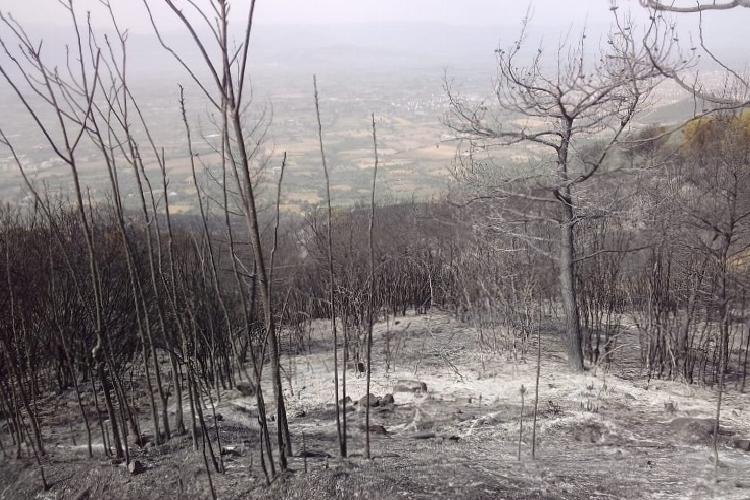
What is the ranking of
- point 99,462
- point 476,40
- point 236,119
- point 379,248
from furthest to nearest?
point 476,40 → point 379,248 → point 99,462 → point 236,119

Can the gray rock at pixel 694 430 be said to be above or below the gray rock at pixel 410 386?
above

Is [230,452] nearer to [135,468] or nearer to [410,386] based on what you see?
[135,468]

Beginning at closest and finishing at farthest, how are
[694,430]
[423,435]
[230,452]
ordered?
1. [230,452]
2. [423,435]
3. [694,430]

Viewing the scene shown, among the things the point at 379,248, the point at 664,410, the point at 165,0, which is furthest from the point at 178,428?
the point at 379,248

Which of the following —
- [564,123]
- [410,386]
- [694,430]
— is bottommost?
[410,386]

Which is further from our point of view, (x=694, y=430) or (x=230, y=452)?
(x=694, y=430)

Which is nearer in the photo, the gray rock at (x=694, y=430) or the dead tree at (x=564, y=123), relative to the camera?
the gray rock at (x=694, y=430)

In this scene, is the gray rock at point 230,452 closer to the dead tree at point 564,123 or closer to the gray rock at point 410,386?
the gray rock at point 410,386

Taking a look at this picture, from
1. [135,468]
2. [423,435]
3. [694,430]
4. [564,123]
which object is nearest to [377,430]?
[423,435]

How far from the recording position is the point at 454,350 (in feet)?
25.6

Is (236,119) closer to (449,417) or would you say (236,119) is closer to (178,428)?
(178,428)

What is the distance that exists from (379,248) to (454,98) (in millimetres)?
5785

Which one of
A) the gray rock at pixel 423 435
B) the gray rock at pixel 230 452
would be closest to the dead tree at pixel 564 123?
the gray rock at pixel 423 435

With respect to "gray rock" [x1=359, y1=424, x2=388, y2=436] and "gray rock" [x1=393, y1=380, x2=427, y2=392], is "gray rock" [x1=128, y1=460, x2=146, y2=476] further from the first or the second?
"gray rock" [x1=393, y1=380, x2=427, y2=392]
